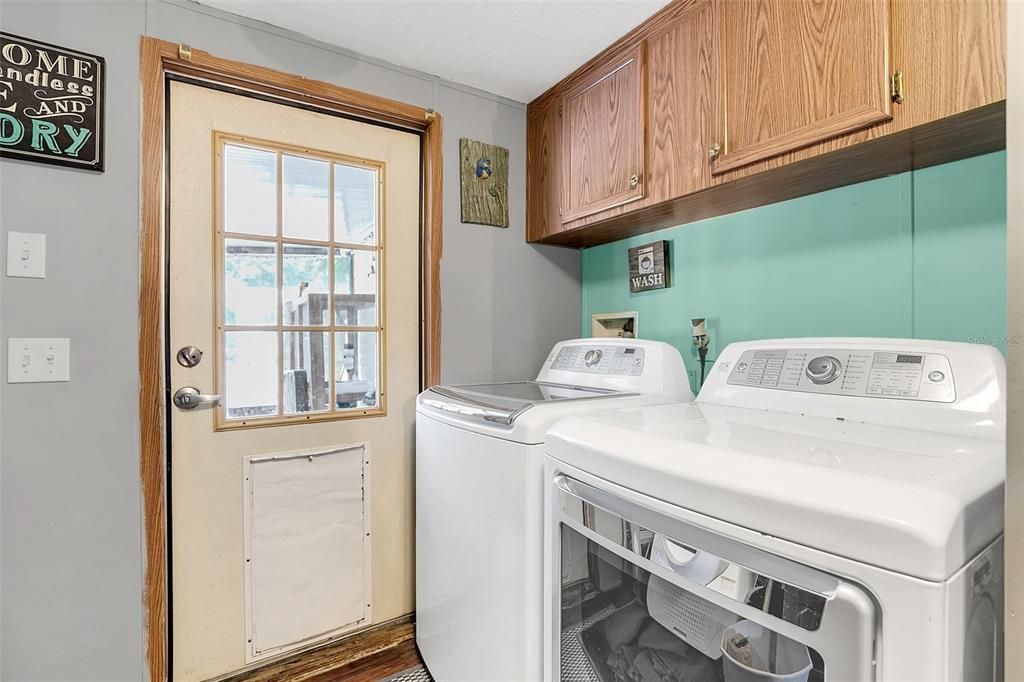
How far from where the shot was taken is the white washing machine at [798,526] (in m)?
0.54

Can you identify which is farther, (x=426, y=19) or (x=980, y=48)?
(x=426, y=19)

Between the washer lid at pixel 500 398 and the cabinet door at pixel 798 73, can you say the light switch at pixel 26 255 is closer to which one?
the washer lid at pixel 500 398

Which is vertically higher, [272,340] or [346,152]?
[346,152]

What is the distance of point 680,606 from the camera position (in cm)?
78

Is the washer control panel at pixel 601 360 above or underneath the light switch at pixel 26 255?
underneath

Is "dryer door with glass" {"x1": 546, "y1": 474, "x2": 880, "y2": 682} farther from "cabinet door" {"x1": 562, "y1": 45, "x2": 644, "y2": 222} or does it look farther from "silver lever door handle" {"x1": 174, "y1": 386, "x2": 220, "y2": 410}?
"silver lever door handle" {"x1": 174, "y1": 386, "x2": 220, "y2": 410}

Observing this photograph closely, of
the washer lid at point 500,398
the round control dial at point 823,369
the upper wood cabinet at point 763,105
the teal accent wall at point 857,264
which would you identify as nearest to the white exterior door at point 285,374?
the washer lid at point 500,398

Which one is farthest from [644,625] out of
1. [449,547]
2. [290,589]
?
[290,589]

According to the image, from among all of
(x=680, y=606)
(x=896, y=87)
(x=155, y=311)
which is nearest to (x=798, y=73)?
(x=896, y=87)

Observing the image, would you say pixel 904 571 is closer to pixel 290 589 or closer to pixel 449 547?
pixel 449 547

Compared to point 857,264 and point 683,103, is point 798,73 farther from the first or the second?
point 857,264

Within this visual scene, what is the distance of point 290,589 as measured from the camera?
A: 171 centimetres

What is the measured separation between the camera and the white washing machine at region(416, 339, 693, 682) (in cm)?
113

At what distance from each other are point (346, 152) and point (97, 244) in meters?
0.82
